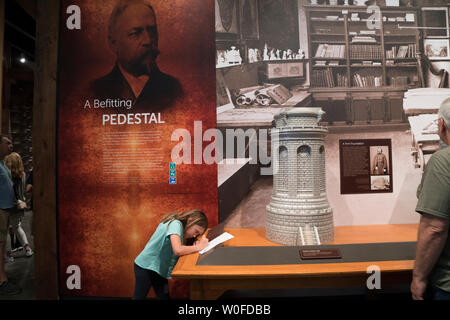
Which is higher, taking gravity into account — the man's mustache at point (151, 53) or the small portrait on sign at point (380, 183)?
the man's mustache at point (151, 53)

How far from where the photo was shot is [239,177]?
2.51 meters

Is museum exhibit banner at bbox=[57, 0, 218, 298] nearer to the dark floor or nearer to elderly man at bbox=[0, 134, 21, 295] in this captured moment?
the dark floor

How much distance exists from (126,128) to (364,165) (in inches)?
90.8

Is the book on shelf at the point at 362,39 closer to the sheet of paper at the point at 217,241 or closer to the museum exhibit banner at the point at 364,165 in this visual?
the museum exhibit banner at the point at 364,165

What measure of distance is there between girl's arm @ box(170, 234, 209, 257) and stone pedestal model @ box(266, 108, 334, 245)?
0.56 m

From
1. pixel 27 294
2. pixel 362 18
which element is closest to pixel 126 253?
pixel 27 294

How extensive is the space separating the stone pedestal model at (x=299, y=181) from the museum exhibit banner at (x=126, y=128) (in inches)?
28.3

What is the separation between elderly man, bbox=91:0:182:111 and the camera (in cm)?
251

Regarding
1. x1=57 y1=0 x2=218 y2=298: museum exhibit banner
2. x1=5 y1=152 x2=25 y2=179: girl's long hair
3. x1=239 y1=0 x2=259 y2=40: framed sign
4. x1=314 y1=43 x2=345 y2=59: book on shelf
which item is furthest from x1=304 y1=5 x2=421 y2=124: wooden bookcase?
x1=5 y1=152 x2=25 y2=179: girl's long hair

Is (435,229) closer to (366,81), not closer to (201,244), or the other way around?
(201,244)

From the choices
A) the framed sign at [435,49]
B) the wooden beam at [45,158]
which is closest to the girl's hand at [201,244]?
the wooden beam at [45,158]

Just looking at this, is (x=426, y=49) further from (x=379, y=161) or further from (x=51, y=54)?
(x=51, y=54)

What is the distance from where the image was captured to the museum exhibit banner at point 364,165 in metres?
2.51

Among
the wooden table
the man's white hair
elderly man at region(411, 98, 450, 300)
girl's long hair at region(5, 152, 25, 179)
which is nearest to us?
elderly man at region(411, 98, 450, 300)
